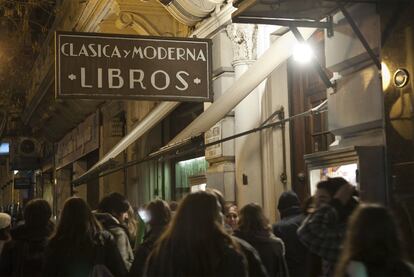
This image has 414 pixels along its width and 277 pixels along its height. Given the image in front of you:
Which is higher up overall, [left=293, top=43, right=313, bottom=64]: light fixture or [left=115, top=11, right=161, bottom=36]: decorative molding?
[left=115, top=11, right=161, bottom=36]: decorative molding

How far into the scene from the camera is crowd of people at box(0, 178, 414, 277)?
3558 millimetres

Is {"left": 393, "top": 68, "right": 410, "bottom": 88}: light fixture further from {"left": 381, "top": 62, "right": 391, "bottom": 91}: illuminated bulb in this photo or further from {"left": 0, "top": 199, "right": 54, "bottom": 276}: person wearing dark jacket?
{"left": 0, "top": 199, "right": 54, "bottom": 276}: person wearing dark jacket

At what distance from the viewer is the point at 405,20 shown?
6914 mm

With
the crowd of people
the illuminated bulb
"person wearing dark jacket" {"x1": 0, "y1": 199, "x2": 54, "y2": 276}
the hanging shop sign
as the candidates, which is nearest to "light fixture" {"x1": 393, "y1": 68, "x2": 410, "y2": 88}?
the illuminated bulb

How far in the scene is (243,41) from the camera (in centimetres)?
1127

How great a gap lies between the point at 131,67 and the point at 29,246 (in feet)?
13.8

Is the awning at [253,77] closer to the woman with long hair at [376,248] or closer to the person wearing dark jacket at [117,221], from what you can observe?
the person wearing dark jacket at [117,221]

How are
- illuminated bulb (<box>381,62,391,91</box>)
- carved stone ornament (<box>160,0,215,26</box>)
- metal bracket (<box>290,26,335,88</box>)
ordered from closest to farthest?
illuminated bulb (<box>381,62,391,91</box>), metal bracket (<box>290,26,335,88</box>), carved stone ornament (<box>160,0,215,26</box>)

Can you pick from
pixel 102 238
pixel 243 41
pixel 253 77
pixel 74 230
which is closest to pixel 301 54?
pixel 253 77

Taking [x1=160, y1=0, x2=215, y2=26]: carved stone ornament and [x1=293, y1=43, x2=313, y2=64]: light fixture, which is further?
[x1=160, y1=0, x2=215, y2=26]: carved stone ornament

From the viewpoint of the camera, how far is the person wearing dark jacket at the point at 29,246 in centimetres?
608

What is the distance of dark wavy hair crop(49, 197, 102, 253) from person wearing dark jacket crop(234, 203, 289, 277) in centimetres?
133

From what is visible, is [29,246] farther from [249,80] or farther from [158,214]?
[249,80]

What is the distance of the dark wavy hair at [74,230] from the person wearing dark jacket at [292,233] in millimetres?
1952
